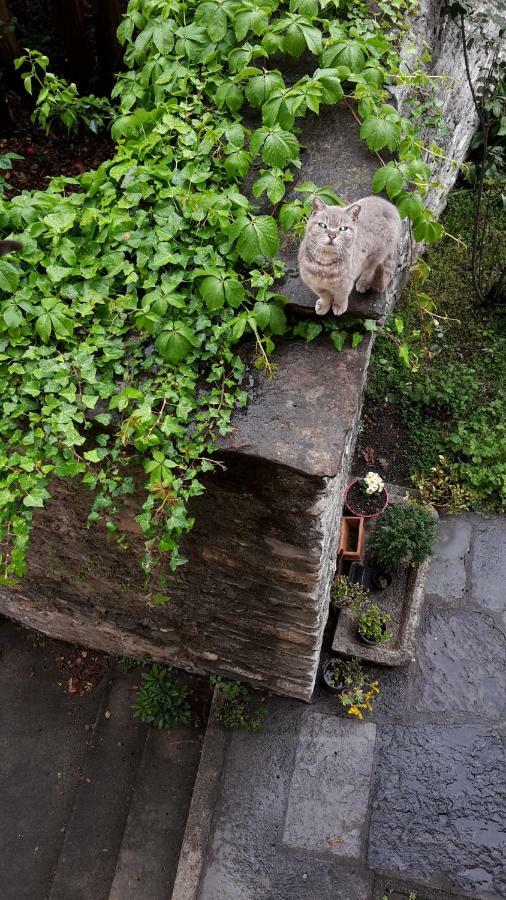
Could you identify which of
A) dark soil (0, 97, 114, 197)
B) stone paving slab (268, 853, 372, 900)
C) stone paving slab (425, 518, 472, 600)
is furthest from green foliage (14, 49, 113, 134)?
stone paving slab (268, 853, 372, 900)

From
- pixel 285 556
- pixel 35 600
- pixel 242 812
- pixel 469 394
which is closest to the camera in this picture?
pixel 285 556

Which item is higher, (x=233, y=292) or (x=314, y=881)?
(x=233, y=292)

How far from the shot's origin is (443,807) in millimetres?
3918

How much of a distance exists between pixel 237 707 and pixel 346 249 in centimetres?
297

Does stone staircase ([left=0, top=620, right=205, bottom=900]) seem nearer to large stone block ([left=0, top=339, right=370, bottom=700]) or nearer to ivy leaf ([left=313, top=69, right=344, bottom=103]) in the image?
large stone block ([left=0, top=339, right=370, bottom=700])

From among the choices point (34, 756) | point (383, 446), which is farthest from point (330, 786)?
point (383, 446)

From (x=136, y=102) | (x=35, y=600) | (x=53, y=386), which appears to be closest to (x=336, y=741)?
(x=35, y=600)

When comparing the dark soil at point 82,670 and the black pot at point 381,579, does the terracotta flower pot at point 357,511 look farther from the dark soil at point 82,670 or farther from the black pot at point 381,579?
the dark soil at point 82,670

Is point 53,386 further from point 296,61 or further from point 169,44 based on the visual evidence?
point 296,61

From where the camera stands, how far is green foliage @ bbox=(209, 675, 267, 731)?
13.8 feet

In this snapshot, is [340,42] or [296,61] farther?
[296,61]

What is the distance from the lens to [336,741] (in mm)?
4164

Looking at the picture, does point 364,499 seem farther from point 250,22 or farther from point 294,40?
point 250,22

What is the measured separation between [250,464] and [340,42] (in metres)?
2.07
